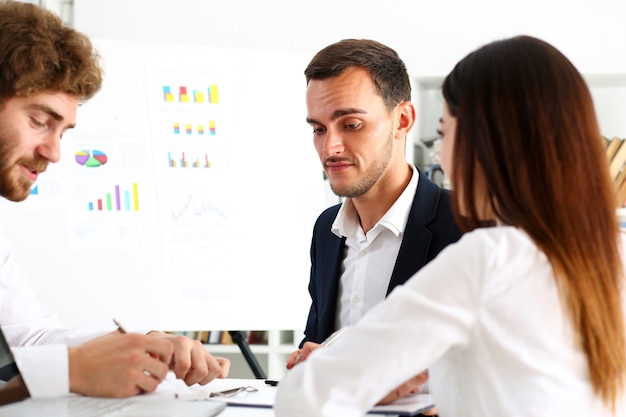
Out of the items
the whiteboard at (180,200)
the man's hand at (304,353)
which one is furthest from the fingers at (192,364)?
the whiteboard at (180,200)

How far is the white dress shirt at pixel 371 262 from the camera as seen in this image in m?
1.86

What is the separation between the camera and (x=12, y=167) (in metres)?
1.64

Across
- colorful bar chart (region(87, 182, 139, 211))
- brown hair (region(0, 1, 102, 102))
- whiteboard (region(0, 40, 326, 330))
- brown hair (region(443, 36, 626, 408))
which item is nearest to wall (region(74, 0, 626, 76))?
whiteboard (region(0, 40, 326, 330))

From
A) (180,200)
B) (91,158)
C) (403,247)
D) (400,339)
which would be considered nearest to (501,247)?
(400,339)

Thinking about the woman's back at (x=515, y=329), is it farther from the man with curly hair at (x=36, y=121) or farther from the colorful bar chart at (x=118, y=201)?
the colorful bar chart at (x=118, y=201)

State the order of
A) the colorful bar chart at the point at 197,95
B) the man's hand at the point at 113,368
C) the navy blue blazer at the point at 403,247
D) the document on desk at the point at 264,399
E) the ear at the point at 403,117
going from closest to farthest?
the document on desk at the point at 264,399
the man's hand at the point at 113,368
the navy blue blazer at the point at 403,247
the ear at the point at 403,117
the colorful bar chart at the point at 197,95

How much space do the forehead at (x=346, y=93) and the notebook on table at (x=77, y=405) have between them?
0.99 meters

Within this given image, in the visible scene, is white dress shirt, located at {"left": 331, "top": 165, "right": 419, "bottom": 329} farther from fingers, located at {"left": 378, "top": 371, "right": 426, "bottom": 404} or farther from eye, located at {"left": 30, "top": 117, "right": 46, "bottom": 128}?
eye, located at {"left": 30, "top": 117, "right": 46, "bottom": 128}

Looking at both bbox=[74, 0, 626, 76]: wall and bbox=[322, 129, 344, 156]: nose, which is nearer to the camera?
bbox=[322, 129, 344, 156]: nose

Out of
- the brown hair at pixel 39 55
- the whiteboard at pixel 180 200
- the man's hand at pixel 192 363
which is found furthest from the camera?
the whiteboard at pixel 180 200

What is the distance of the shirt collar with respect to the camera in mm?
1851

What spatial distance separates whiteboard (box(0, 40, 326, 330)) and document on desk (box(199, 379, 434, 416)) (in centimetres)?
136

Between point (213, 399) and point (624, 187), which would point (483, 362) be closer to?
point (213, 399)

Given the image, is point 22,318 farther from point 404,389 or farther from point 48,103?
point 404,389
